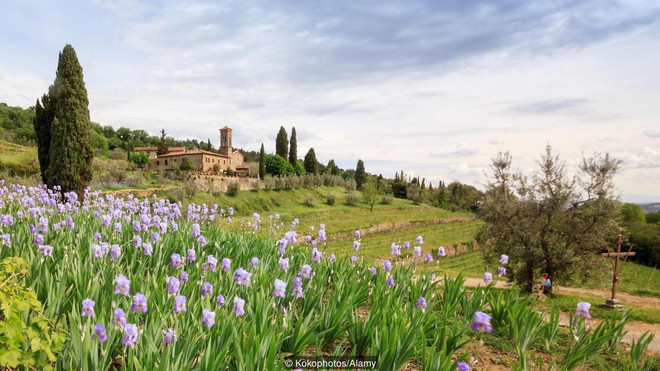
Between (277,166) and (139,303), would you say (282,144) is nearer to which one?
(277,166)

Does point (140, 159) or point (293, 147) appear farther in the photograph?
point (293, 147)

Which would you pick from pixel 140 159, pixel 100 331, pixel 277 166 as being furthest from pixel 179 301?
pixel 140 159

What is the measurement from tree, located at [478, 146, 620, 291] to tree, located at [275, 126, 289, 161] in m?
54.8

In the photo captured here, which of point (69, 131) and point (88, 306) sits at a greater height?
point (69, 131)

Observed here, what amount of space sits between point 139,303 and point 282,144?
67772mm

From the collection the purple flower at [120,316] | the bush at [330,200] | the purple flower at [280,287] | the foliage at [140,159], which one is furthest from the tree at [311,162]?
the purple flower at [120,316]

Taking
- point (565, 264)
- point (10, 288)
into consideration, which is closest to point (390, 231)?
point (565, 264)

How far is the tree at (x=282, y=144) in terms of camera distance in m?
69.8

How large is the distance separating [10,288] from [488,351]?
5.16 meters

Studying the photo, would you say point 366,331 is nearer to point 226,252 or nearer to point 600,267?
point 226,252

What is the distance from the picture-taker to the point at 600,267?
1612cm

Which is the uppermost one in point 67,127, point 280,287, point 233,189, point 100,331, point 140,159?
point 140,159

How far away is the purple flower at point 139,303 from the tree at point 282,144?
221 ft

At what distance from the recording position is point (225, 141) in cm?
8019
